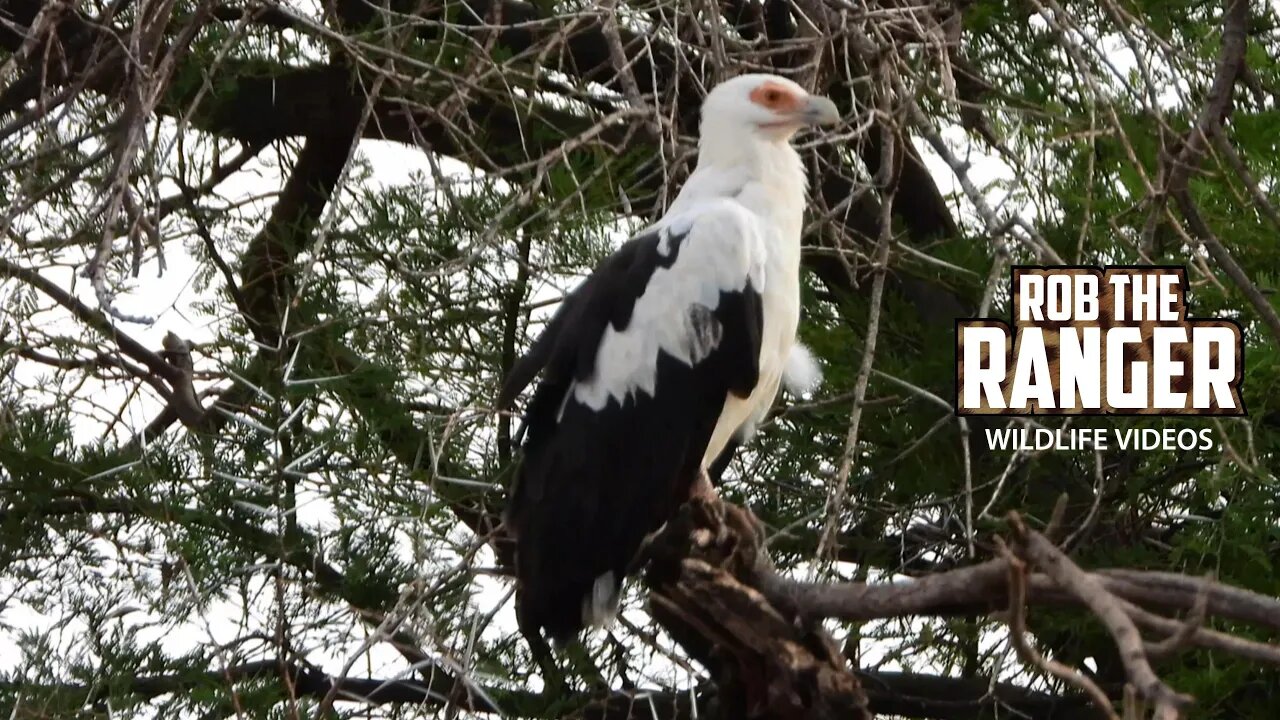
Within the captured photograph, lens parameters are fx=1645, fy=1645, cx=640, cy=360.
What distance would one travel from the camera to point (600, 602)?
3135 mm

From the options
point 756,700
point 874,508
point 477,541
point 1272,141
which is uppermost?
point 1272,141

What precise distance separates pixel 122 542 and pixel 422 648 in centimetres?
145

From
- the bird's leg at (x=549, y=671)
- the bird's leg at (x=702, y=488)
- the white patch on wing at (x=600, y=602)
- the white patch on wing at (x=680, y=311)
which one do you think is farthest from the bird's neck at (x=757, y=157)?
the bird's leg at (x=549, y=671)

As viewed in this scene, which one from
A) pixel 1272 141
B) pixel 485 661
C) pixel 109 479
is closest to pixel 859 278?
pixel 1272 141

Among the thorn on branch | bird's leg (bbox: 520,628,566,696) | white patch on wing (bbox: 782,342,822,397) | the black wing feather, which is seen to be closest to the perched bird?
the black wing feather

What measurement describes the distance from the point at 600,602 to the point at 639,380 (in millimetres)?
432

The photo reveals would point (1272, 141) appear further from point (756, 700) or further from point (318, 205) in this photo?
point (318, 205)

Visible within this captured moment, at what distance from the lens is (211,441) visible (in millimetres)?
3861

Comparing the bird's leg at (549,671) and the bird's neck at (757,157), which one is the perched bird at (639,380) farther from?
the bird's leg at (549,671)

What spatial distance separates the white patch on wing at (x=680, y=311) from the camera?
3154mm

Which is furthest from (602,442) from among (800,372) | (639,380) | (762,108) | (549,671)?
(549,671)

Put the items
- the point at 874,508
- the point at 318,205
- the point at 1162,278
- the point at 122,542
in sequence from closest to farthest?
the point at 1162,278, the point at 874,508, the point at 122,542, the point at 318,205

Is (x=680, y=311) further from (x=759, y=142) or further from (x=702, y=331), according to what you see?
(x=759, y=142)

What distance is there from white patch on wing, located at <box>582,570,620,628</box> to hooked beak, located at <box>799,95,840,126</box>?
997 mm
